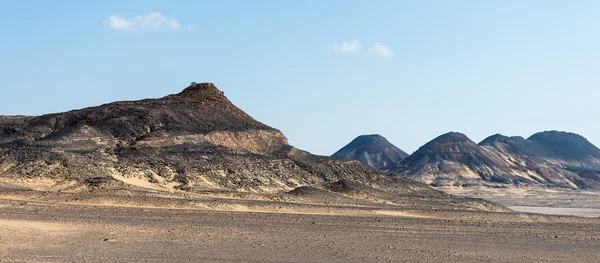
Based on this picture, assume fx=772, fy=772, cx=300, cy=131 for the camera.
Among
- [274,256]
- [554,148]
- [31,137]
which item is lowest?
[274,256]

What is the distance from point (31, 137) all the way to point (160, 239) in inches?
1520

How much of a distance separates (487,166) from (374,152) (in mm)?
50008

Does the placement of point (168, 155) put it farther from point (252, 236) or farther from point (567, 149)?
point (567, 149)

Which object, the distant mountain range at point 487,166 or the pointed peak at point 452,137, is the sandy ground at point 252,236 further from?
the pointed peak at point 452,137

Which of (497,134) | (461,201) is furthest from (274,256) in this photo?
(497,134)

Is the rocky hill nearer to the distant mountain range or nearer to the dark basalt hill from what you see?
the distant mountain range

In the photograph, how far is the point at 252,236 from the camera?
1035 inches

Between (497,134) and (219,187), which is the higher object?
(497,134)

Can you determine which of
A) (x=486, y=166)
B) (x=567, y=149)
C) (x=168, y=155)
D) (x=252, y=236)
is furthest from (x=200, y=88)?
(x=567, y=149)

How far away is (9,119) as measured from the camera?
65312 mm

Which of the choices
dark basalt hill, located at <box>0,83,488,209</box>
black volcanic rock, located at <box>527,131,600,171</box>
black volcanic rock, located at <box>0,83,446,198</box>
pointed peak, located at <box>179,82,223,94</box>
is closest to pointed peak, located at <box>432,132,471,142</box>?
black volcanic rock, located at <box>527,131,600,171</box>

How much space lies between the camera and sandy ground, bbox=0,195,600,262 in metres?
21.1

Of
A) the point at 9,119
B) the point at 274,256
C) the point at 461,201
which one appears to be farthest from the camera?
the point at 9,119

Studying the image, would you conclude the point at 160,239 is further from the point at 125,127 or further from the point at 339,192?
the point at 125,127
